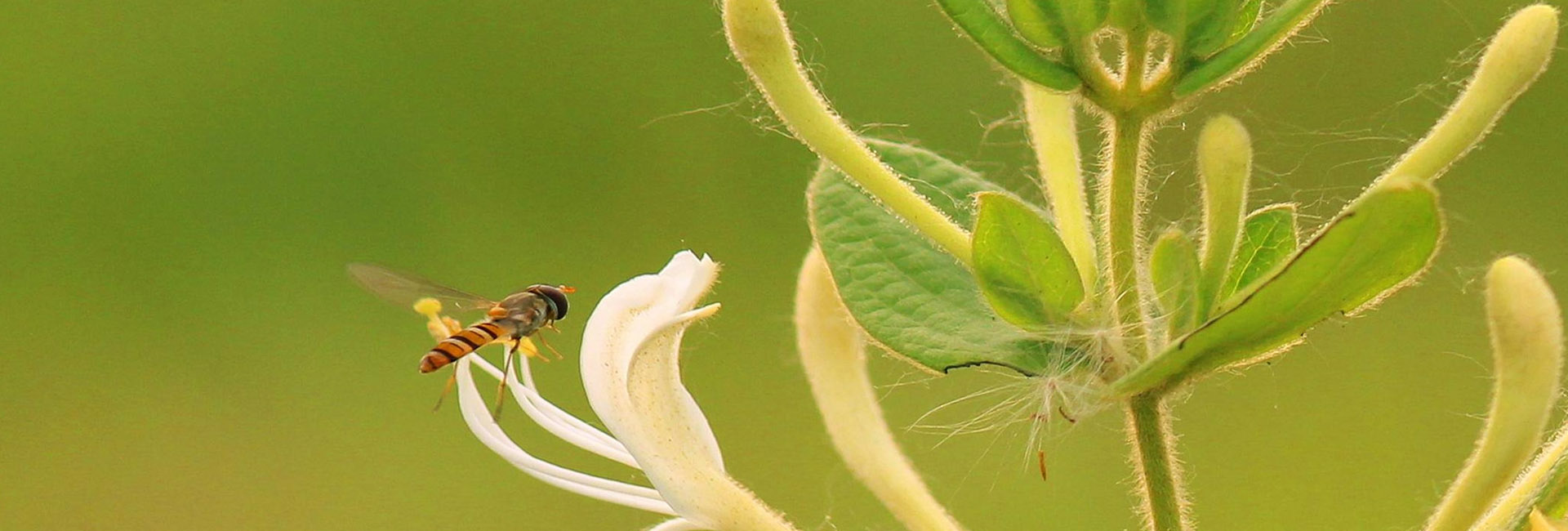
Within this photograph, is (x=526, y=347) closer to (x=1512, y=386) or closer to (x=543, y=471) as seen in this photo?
(x=543, y=471)

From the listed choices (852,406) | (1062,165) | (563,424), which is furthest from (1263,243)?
(563,424)

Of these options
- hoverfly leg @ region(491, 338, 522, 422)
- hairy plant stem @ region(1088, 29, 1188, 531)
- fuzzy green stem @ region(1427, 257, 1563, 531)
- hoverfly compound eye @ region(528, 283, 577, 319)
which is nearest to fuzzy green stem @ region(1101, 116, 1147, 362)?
hairy plant stem @ region(1088, 29, 1188, 531)

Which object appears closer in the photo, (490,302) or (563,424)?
(563,424)

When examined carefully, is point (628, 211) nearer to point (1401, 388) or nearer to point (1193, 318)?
point (1401, 388)

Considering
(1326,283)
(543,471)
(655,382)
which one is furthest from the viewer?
(543,471)

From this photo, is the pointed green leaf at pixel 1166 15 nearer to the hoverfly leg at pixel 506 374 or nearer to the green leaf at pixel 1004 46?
the green leaf at pixel 1004 46

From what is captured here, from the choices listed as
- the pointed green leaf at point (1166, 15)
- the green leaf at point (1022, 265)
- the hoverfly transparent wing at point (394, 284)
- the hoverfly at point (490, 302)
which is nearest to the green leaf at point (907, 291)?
the green leaf at point (1022, 265)

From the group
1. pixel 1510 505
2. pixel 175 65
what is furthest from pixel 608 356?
pixel 175 65
